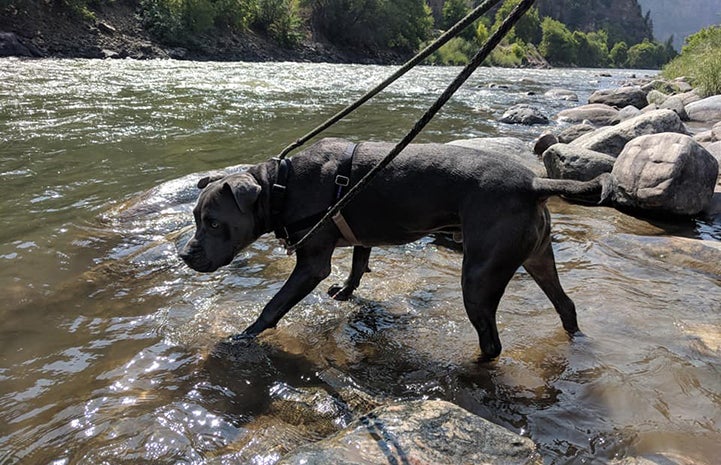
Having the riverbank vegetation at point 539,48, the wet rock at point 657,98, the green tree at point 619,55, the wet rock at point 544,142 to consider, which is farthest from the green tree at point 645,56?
the wet rock at point 544,142

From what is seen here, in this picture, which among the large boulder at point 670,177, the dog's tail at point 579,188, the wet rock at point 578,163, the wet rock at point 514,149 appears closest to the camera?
the dog's tail at point 579,188

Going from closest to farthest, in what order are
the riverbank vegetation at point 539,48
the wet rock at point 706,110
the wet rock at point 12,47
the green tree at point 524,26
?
the wet rock at point 706,110 → the wet rock at point 12,47 → the riverbank vegetation at point 539,48 → the green tree at point 524,26

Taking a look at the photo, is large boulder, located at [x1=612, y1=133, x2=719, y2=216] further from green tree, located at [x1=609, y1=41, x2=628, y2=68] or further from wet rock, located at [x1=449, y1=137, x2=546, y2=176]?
green tree, located at [x1=609, y1=41, x2=628, y2=68]

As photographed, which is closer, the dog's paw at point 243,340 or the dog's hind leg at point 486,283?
the dog's hind leg at point 486,283

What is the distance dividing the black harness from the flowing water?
864 millimetres

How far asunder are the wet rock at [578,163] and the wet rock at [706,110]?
8590mm

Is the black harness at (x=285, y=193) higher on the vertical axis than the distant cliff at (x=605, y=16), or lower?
lower

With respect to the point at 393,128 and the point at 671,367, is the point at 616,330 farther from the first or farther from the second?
the point at 393,128

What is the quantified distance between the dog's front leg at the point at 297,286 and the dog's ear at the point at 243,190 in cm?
54

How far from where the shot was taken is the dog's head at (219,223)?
13.3 feet

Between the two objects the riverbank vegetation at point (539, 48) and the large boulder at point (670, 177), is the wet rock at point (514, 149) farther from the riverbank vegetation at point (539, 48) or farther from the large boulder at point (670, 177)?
the riverbank vegetation at point (539, 48)

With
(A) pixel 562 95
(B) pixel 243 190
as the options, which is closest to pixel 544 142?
(B) pixel 243 190

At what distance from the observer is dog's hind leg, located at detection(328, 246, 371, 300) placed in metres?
4.83

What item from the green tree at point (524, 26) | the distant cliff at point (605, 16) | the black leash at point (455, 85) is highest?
the distant cliff at point (605, 16)
